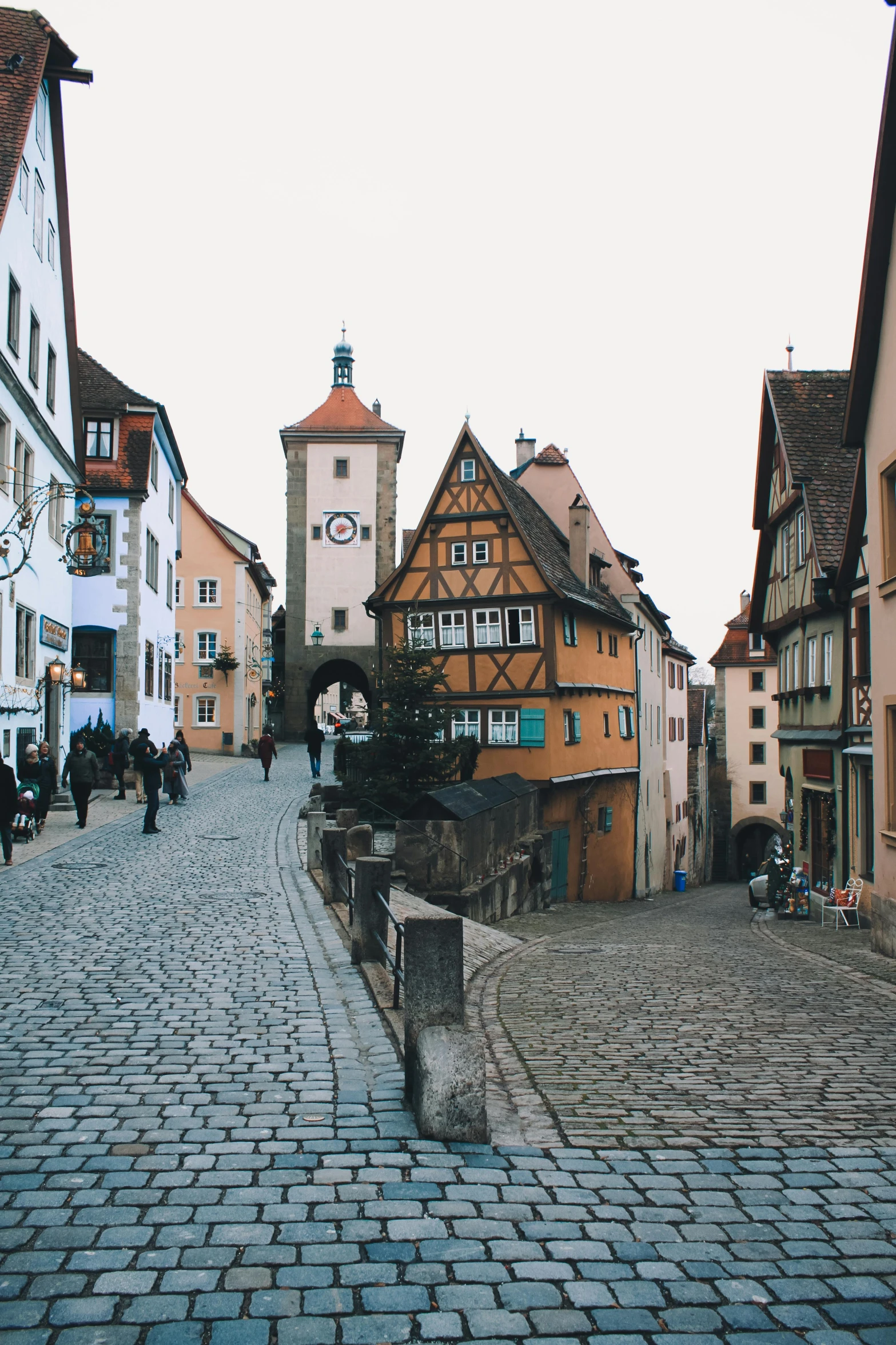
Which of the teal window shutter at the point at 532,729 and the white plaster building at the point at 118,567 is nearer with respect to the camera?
the teal window shutter at the point at 532,729

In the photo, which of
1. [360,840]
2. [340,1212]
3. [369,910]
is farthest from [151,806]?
[340,1212]

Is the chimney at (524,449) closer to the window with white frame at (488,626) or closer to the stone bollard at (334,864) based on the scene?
the window with white frame at (488,626)

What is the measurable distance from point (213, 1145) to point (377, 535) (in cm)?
5420

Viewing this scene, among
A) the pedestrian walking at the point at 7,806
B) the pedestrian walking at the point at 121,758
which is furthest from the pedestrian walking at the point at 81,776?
the pedestrian walking at the point at 121,758

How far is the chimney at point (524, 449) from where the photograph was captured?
44688mm

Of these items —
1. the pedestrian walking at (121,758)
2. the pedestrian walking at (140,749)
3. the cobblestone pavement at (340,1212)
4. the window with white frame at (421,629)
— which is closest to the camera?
the cobblestone pavement at (340,1212)

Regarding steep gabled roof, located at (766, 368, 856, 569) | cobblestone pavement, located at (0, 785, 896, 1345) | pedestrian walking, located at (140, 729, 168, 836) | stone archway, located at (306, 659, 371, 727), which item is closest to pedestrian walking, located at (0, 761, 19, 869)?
pedestrian walking, located at (140, 729, 168, 836)

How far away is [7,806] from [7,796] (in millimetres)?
149

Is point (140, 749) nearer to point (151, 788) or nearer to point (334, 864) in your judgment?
point (151, 788)

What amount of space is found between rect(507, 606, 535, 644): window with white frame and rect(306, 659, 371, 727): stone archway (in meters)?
24.8

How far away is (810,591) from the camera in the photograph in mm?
23188

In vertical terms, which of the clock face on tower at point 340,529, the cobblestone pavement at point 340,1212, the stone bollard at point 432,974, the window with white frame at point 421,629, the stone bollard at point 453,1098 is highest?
the clock face on tower at point 340,529

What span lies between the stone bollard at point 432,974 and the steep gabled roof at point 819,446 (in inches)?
674

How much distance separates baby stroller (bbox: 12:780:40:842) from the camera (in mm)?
17953
